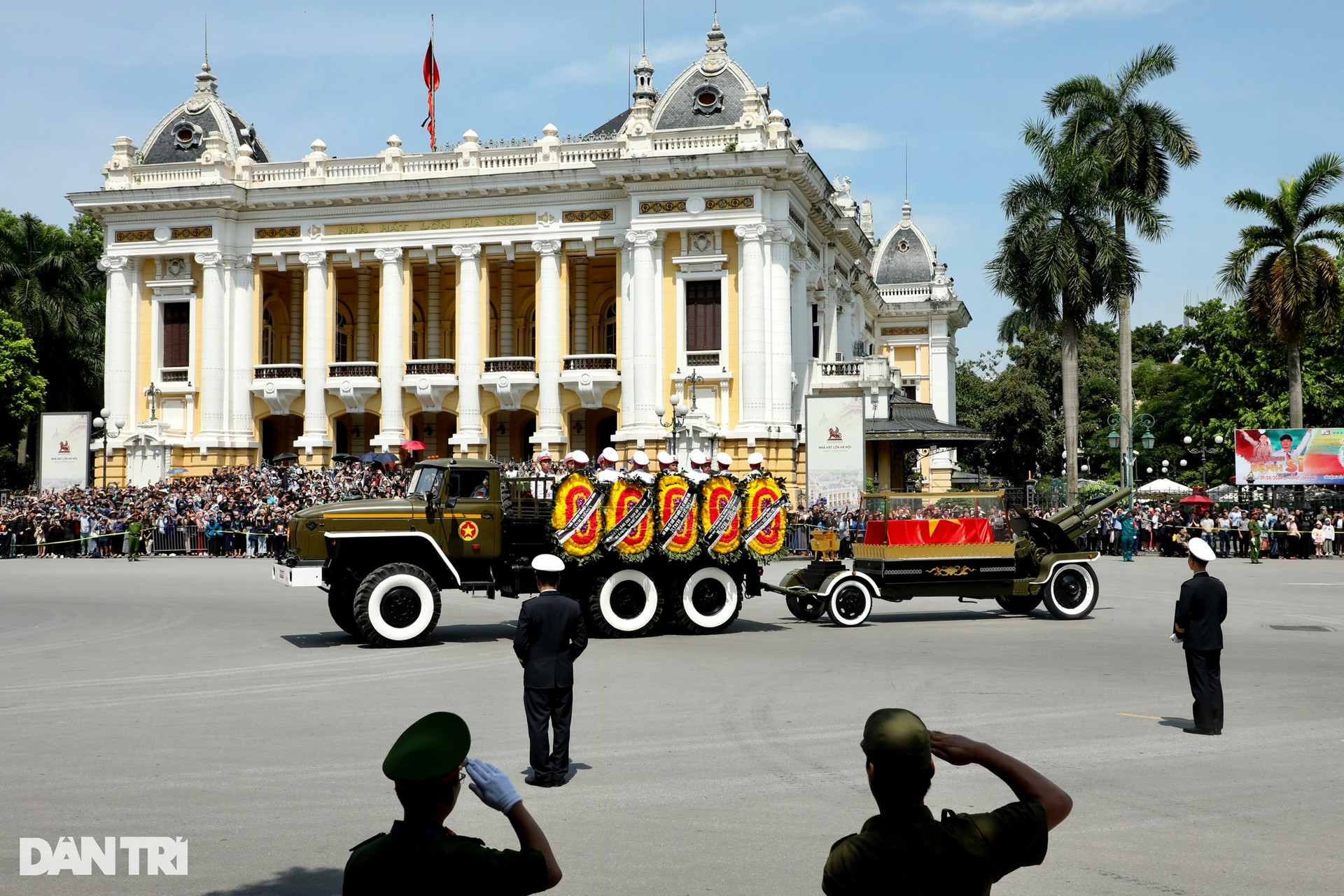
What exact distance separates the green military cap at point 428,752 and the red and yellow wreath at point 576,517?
45.1 ft

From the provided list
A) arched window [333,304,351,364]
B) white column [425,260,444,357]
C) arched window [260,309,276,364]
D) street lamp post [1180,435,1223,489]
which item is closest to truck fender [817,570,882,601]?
white column [425,260,444,357]

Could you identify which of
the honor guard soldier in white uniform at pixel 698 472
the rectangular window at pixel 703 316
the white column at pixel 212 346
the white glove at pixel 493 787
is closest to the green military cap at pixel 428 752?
the white glove at pixel 493 787

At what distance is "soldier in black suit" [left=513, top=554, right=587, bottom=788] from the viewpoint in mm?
8461

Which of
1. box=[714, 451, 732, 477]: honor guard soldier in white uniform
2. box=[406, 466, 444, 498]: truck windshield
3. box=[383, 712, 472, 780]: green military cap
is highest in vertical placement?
box=[714, 451, 732, 477]: honor guard soldier in white uniform

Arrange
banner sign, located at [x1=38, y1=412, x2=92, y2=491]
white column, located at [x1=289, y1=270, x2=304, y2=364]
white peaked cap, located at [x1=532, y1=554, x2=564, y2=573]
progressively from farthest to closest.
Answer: white column, located at [x1=289, y1=270, x2=304, y2=364] → banner sign, located at [x1=38, y1=412, x2=92, y2=491] → white peaked cap, located at [x1=532, y1=554, x2=564, y2=573]

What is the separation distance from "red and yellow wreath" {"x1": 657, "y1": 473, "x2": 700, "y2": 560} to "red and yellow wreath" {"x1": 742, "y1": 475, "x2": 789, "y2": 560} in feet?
2.65

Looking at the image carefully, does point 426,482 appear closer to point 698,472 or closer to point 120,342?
point 698,472

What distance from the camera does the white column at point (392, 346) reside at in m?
48.3

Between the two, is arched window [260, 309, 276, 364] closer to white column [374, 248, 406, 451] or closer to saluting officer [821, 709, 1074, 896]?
white column [374, 248, 406, 451]

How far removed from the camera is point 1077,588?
65.6 feet

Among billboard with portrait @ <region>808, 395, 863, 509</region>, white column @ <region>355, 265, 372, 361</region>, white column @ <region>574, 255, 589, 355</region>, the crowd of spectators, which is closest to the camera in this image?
the crowd of spectators

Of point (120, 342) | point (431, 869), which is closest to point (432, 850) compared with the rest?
point (431, 869)

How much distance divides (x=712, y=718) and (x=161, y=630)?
1007cm

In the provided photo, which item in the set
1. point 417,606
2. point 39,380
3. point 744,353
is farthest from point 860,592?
point 39,380
